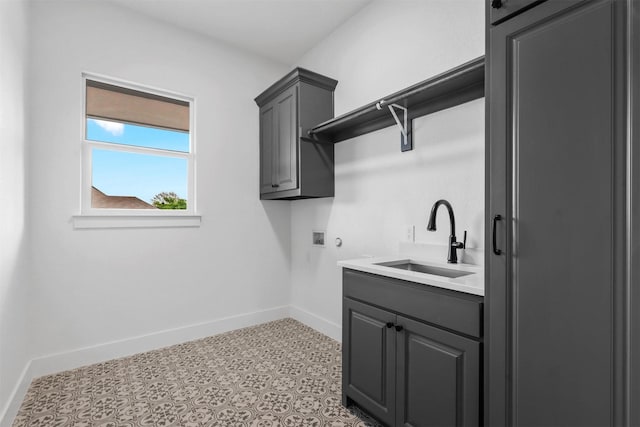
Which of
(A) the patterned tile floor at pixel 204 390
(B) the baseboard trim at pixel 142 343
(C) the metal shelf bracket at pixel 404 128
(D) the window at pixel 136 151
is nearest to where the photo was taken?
(A) the patterned tile floor at pixel 204 390

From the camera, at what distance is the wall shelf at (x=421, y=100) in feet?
5.75

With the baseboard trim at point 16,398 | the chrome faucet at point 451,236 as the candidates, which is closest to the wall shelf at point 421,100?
the chrome faucet at point 451,236

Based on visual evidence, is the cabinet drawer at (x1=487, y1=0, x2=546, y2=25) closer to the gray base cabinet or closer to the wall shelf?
the wall shelf

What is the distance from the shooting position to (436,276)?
148 centimetres

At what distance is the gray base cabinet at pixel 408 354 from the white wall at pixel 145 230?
173cm

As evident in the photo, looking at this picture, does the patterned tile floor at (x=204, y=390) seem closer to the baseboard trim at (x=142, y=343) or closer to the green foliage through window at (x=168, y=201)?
the baseboard trim at (x=142, y=343)

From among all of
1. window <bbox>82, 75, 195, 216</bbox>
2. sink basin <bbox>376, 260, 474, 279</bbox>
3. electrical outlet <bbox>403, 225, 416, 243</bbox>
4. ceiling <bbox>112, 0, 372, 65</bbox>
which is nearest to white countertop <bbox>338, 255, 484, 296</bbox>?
sink basin <bbox>376, 260, 474, 279</bbox>

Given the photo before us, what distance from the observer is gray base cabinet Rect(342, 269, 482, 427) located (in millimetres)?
1338

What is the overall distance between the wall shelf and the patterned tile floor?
6.19 feet

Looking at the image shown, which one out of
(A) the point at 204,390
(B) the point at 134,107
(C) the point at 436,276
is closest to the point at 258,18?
(B) the point at 134,107

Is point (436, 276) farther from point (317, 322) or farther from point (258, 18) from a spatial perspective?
point (258, 18)

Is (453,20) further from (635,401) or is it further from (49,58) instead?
(49,58)

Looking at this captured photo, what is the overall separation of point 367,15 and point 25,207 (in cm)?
294

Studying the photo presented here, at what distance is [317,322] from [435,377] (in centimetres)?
191
